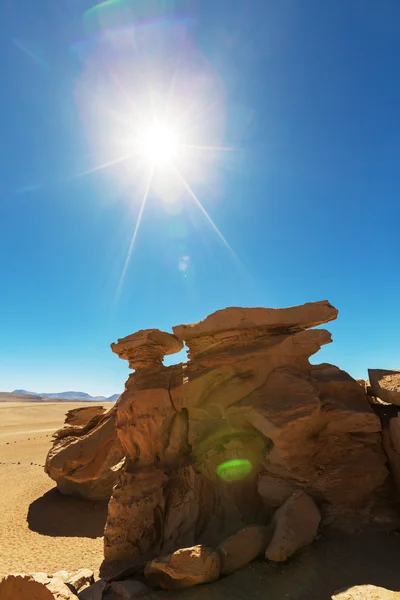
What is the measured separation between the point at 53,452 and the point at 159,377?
515 inches

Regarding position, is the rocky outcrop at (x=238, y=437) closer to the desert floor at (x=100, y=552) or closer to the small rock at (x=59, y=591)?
the desert floor at (x=100, y=552)

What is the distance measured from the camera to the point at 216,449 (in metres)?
12.2

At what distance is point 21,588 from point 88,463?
44.2 feet

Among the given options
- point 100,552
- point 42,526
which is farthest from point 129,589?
point 42,526

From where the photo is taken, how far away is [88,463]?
70.0 feet

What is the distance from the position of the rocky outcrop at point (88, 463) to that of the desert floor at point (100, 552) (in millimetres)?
861

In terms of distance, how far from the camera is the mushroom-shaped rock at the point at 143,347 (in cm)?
1573

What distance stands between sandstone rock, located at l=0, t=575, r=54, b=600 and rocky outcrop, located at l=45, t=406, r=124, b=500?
483 inches

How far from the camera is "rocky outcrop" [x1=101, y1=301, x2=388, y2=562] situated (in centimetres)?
1014

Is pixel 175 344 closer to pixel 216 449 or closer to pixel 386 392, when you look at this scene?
pixel 216 449

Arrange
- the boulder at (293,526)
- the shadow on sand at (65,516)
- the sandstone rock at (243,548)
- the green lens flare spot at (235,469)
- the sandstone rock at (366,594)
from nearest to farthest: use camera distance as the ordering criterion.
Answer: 1. the sandstone rock at (366,594)
2. the boulder at (293,526)
3. the sandstone rock at (243,548)
4. the green lens flare spot at (235,469)
5. the shadow on sand at (65,516)

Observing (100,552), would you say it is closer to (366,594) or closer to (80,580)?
(80,580)

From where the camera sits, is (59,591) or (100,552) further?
(100,552)

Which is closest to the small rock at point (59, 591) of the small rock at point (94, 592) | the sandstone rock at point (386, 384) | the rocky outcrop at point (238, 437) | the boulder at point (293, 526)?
the small rock at point (94, 592)
